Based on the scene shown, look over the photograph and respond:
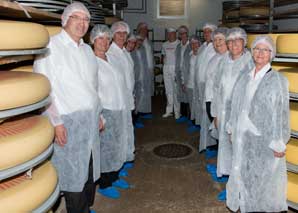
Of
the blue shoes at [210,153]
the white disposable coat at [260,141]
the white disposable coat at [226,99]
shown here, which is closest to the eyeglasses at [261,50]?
the white disposable coat at [260,141]

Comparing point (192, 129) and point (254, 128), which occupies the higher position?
point (254, 128)

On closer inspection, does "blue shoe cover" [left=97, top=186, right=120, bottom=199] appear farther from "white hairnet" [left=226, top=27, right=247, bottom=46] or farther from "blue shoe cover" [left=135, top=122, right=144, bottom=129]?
"blue shoe cover" [left=135, top=122, right=144, bottom=129]

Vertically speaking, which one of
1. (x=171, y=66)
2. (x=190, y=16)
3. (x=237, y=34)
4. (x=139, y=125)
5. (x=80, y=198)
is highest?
(x=190, y=16)

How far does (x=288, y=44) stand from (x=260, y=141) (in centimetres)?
57

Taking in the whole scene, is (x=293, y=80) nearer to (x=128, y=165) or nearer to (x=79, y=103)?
(x=79, y=103)

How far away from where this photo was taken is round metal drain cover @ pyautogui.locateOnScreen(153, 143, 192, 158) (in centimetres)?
322

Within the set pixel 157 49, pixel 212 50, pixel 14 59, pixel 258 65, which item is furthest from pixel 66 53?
pixel 157 49

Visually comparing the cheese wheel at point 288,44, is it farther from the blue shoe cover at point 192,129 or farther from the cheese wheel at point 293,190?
the blue shoe cover at point 192,129

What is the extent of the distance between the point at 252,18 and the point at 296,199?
2.12m

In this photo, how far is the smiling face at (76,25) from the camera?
1.65 meters

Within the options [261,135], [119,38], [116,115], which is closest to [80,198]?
[116,115]

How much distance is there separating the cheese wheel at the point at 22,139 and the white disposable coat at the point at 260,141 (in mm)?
1070

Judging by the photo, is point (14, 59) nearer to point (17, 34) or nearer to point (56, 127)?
point (17, 34)

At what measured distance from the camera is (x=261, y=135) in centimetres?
168
